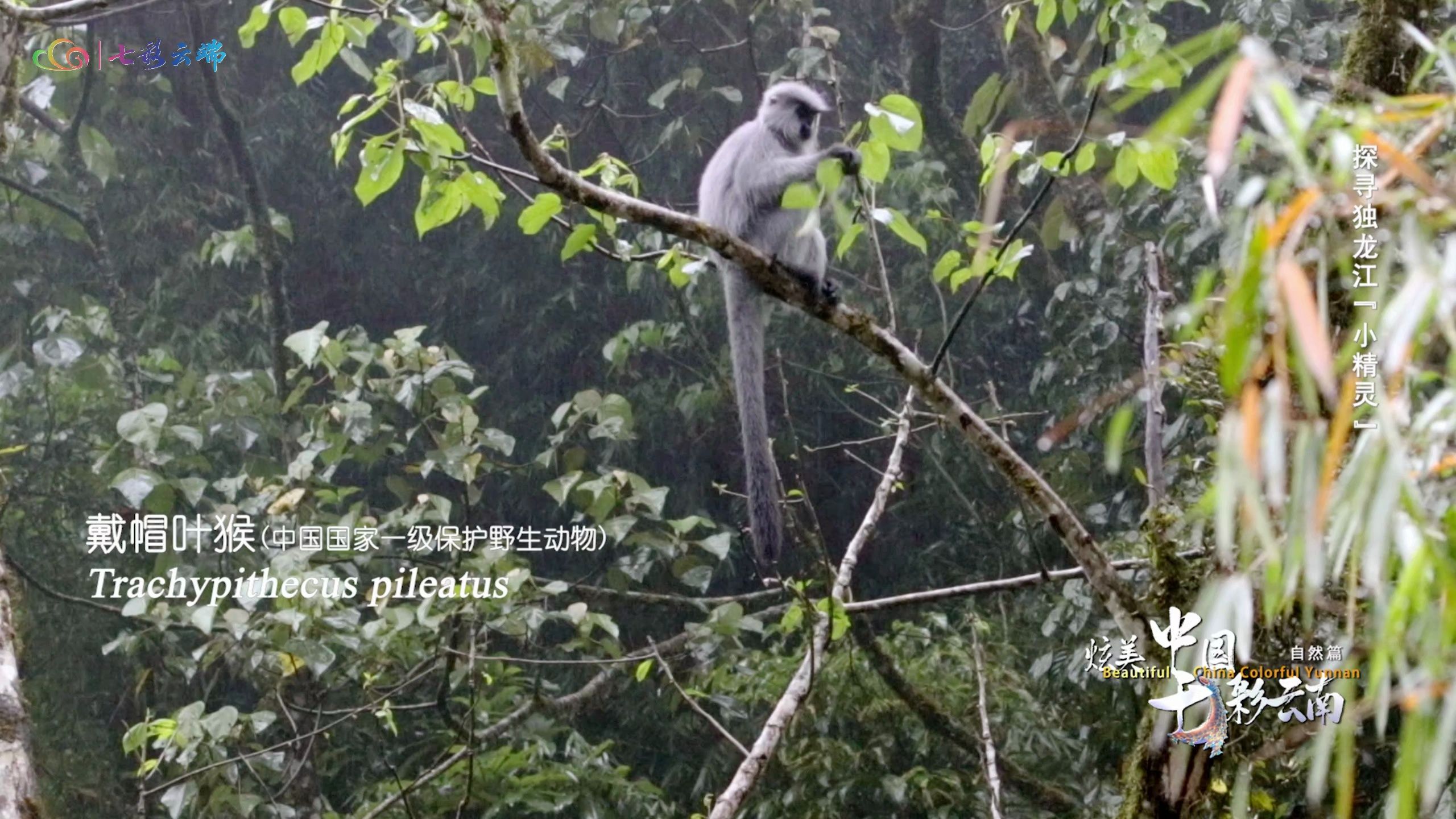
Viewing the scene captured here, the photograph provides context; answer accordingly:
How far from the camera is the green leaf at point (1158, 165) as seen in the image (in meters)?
1.85

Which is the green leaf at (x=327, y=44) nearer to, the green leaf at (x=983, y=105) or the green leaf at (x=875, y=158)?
the green leaf at (x=875, y=158)

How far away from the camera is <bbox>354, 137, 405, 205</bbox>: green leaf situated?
196 centimetres

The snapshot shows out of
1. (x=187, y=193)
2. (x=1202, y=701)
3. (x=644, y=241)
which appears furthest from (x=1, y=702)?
(x=187, y=193)

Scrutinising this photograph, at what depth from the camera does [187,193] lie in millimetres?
5262

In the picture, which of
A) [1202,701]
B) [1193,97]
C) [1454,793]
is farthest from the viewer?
[1454,793]

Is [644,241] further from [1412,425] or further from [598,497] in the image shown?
[1412,425]

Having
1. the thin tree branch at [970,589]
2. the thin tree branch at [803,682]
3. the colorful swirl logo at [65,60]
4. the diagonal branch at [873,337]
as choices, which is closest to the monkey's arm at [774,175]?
the thin tree branch at [803,682]

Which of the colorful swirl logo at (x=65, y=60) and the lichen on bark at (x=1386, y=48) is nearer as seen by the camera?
the lichen on bark at (x=1386, y=48)

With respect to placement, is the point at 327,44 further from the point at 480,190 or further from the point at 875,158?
the point at 875,158

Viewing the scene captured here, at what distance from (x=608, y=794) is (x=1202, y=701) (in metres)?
2.36

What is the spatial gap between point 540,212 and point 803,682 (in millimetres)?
902

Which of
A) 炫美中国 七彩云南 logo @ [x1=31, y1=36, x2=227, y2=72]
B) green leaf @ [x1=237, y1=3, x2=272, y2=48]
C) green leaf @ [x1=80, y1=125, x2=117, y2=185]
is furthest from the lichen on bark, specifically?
green leaf @ [x1=80, y1=125, x2=117, y2=185]

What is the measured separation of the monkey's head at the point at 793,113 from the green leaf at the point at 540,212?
5.08ft

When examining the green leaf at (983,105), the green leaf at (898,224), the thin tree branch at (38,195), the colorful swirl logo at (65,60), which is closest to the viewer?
the green leaf at (898,224)
